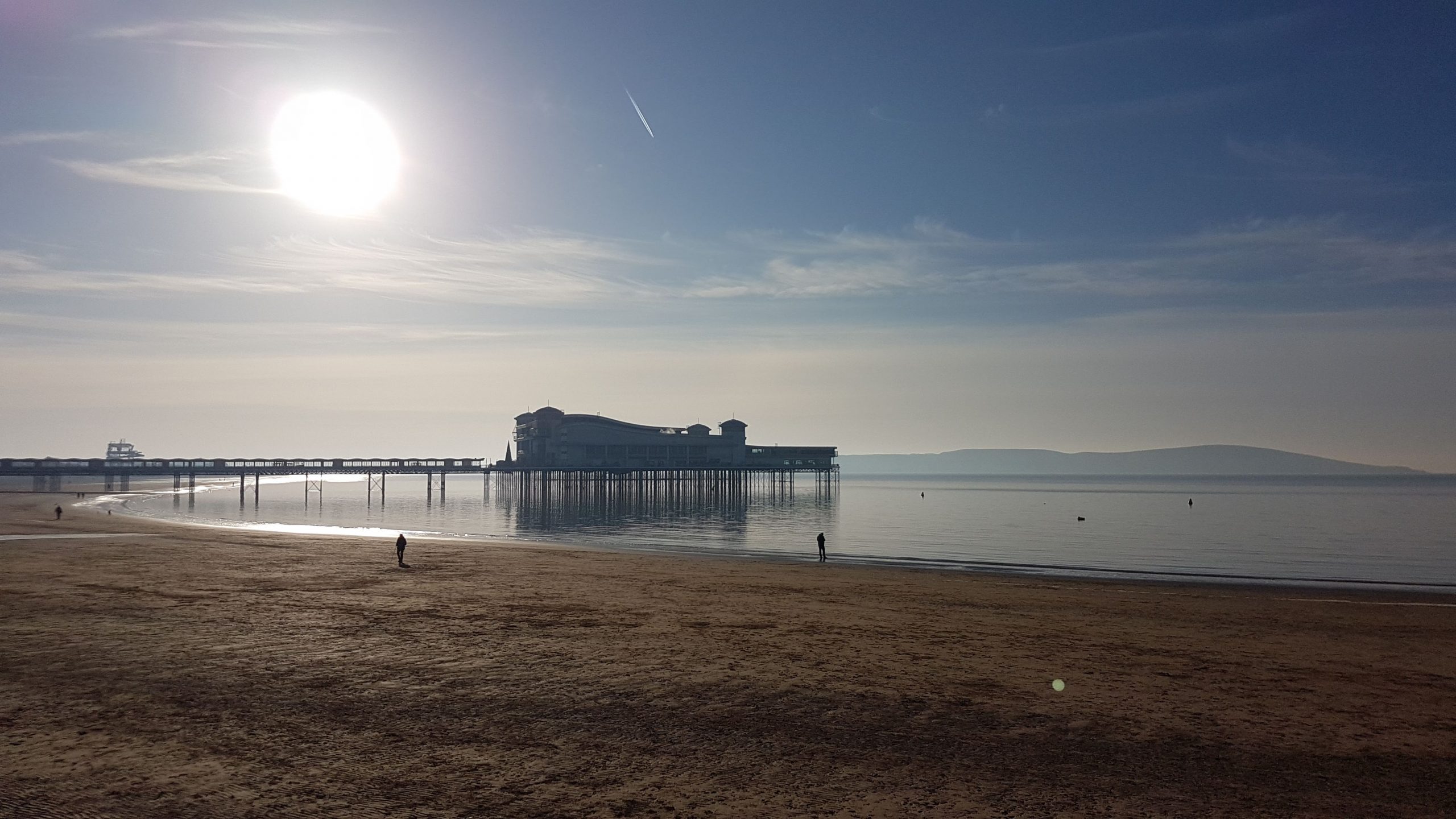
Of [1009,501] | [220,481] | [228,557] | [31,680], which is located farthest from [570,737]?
[220,481]

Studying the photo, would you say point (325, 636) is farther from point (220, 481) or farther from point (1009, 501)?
point (220, 481)

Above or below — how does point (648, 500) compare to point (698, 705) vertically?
below

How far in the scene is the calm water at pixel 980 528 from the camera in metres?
40.2

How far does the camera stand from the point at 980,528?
212 feet

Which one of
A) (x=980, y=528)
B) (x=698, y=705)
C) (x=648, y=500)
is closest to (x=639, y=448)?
(x=648, y=500)

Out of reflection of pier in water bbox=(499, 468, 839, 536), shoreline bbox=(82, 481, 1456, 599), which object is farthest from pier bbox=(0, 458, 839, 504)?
shoreline bbox=(82, 481, 1456, 599)

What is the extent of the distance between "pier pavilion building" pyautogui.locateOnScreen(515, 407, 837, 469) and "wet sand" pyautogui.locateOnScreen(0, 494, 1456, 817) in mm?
104234

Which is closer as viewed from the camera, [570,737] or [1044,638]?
[570,737]

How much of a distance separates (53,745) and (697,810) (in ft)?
25.8

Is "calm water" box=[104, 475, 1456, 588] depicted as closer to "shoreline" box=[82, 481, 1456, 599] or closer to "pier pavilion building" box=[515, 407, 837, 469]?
"shoreline" box=[82, 481, 1456, 599]

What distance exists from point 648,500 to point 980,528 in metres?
49.4

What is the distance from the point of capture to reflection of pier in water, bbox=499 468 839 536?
68.6 m

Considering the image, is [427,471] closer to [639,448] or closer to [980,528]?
[639,448]

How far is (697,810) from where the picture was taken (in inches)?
331
